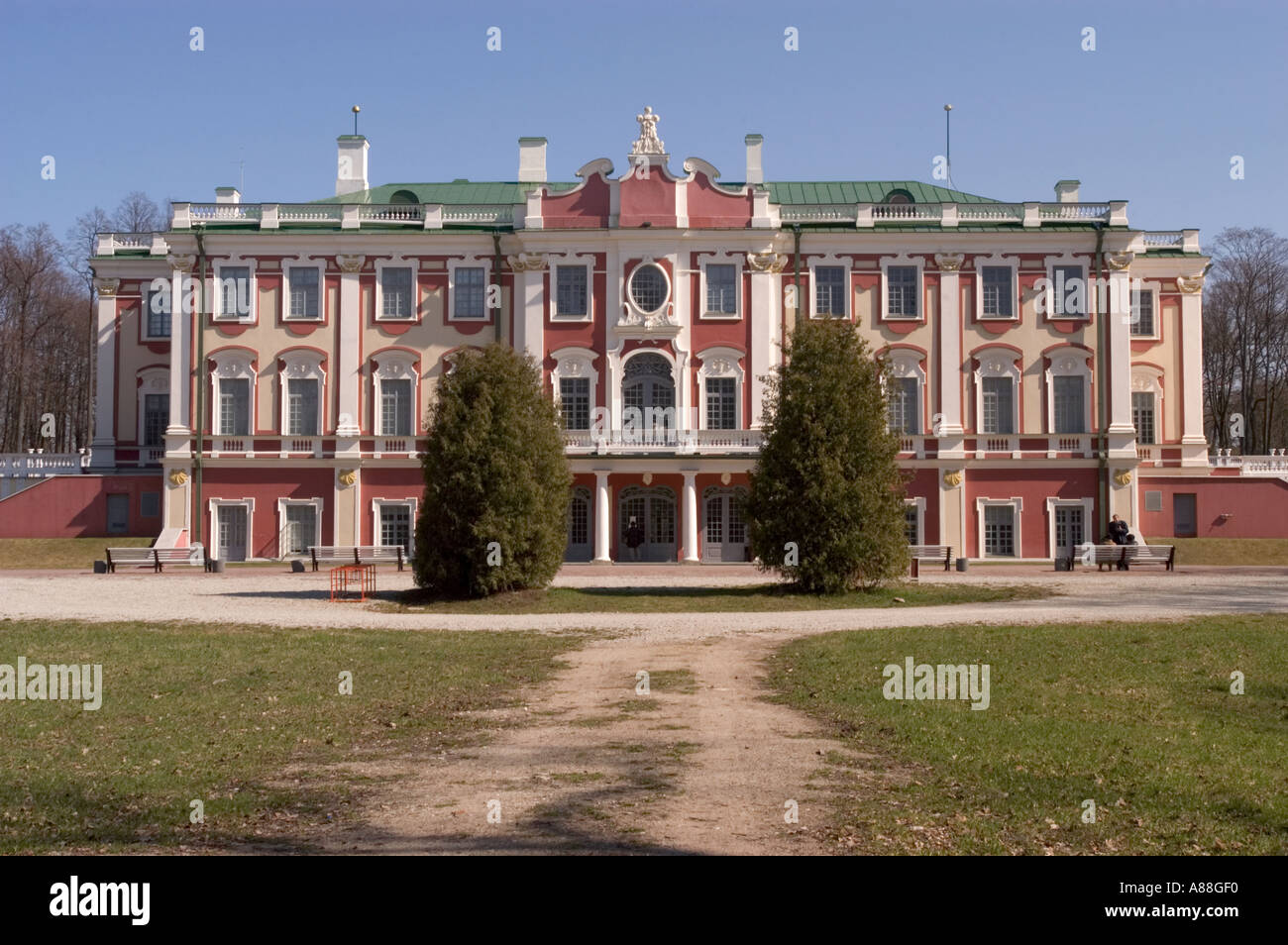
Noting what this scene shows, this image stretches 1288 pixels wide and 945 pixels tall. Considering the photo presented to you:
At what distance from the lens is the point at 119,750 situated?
1109 cm

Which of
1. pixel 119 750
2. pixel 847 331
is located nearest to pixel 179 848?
pixel 119 750

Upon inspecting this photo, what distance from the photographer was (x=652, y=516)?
48.0 meters

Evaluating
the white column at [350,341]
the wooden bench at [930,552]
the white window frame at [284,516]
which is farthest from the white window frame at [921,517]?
the white window frame at [284,516]

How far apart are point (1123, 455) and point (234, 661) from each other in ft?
128

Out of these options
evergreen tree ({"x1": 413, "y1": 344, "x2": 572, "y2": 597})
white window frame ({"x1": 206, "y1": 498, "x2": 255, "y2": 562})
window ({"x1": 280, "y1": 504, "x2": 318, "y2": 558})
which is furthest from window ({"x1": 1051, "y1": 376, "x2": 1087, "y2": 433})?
white window frame ({"x1": 206, "y1": 498, "x2": 255, "y2": 562})

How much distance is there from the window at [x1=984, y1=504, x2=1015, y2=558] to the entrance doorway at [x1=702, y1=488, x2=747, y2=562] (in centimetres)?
948

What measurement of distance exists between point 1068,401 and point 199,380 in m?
34.4

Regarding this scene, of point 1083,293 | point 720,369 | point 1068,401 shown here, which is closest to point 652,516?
point 720,369

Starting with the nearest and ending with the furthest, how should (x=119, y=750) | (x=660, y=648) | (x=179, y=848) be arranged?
(x=179, y=848)
(x=119, y=750)
(x=660, y=648)

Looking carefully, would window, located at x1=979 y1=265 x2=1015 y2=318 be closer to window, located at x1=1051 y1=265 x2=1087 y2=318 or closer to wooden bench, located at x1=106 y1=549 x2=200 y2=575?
window, located at x1=1051 y1=265 x2=1087 y2=318

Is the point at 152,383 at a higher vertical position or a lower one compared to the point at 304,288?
lower

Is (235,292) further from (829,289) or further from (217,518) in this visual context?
(829,289)

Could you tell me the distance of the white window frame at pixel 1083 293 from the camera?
161ft

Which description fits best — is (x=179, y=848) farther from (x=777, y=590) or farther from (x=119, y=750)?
(x=777, y=590)
